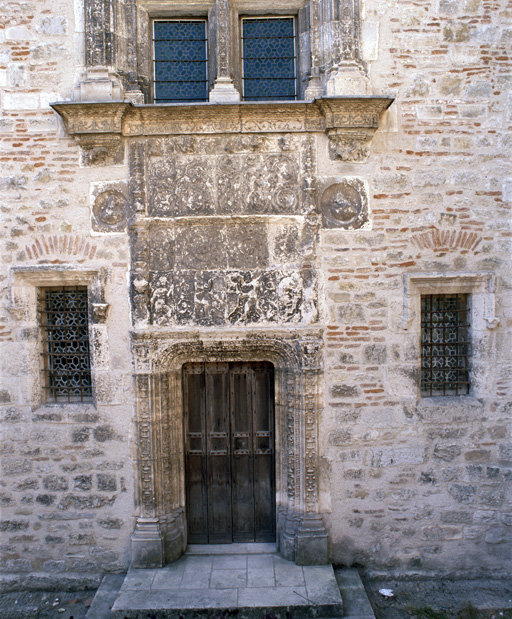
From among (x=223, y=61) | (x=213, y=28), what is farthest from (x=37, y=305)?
(x=213, y=28)

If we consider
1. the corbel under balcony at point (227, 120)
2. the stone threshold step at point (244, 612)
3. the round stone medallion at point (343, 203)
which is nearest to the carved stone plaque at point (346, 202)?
the round stone medallion at point (343, 203)

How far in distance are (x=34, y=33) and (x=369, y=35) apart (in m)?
3.21

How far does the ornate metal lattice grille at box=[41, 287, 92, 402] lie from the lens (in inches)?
199

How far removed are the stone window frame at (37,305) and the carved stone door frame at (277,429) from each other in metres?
0.45

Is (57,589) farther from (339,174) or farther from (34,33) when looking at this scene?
(34,33)

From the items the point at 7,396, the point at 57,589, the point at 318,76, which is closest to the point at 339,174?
the point at 318,76

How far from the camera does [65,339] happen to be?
16.7 ft

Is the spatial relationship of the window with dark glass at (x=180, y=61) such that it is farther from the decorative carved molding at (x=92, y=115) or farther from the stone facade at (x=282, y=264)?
the decorative carved molding at (x=92, y=115)

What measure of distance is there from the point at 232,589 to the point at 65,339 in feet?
9.44

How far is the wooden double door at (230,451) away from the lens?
521 cm

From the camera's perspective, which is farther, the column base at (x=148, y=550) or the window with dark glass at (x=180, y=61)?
the window with dark glass at (x=180, y=61)

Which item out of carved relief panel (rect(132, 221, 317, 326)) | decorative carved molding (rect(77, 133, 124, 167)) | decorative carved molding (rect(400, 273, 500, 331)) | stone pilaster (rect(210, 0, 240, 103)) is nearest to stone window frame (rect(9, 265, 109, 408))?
carved relief panel (rect(132, 221, 317, 326))

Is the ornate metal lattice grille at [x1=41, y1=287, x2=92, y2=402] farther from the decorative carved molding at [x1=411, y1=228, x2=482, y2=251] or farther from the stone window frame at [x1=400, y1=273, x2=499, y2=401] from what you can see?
the decorative carved molding at [x1=411, y1=228, x2=482, y2=251]

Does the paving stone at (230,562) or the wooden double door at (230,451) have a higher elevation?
the wooden double door at (230,451)
